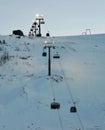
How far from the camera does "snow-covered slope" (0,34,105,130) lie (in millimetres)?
35781

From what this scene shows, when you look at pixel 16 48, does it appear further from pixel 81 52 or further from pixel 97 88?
pixel 97 88

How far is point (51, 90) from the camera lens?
41406mm

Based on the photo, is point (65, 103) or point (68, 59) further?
point (68, 59)

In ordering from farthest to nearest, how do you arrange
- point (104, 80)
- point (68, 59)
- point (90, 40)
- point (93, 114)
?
point (90, 40), point (68, 59), point (104, 80), point (93, 114)

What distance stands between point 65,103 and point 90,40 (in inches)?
1381

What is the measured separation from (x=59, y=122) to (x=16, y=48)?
23508 millimetres

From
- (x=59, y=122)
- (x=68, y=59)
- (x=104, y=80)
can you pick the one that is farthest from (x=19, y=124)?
(x=68, y=59)

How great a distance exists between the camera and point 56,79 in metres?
43.8

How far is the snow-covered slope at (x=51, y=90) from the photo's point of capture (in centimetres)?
3578

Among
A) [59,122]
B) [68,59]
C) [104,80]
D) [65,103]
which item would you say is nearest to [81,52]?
[68,59]

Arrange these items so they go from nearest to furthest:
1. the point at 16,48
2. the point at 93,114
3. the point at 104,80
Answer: the point at 93,114
the point at 104,80
the point at 16,48

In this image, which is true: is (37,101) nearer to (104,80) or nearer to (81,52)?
(104,80)

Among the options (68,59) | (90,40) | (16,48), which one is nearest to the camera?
(68,59)

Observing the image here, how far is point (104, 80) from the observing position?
148 ft
